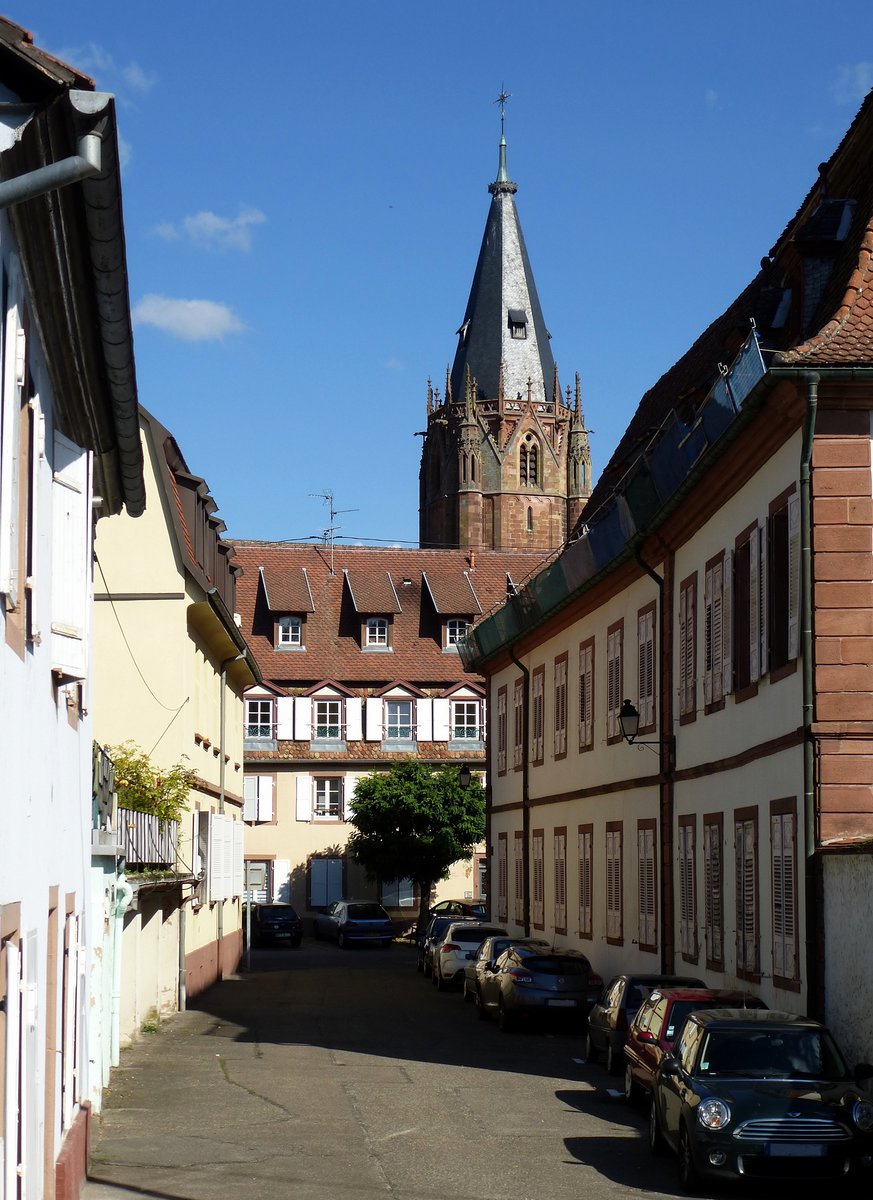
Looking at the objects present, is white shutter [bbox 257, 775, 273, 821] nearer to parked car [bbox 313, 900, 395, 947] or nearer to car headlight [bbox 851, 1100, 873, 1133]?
parked car [bbox 313, 900, 395, 947]

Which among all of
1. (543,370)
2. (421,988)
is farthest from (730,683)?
(543,370)

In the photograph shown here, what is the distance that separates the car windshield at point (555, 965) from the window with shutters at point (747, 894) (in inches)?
261

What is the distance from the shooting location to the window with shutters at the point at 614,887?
30156 millimetres

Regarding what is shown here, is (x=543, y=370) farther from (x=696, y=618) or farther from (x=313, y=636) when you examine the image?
(x=696, y=618)

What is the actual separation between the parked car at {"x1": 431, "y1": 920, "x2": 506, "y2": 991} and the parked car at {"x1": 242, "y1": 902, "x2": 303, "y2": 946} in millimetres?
18848

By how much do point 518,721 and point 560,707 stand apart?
579 cm

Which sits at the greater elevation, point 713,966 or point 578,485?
point 578,485

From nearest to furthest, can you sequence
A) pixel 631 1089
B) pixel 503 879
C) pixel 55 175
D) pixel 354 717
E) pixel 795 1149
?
pixel 55 175, pixel 795 1149, pixel 631 1089, pixel 503 879, pixel 354 717

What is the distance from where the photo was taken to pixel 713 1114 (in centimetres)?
1386

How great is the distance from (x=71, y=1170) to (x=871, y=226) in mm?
13418

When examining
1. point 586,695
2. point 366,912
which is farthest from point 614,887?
point 366,912

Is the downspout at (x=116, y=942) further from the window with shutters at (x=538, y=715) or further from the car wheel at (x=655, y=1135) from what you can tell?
the window with shutters at (x=538, y=715)

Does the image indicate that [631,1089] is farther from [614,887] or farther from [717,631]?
[614,887]

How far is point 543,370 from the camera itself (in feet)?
401
